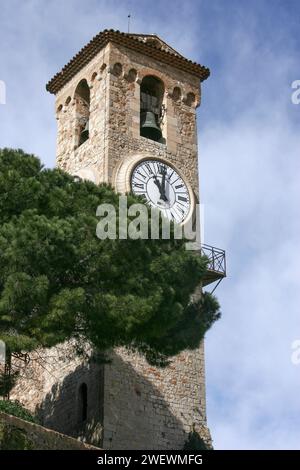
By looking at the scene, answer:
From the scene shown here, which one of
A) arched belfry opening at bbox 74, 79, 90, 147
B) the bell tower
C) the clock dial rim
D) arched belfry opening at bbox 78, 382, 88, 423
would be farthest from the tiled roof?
arched belfry opening at bbox 78, 382, 88, 423

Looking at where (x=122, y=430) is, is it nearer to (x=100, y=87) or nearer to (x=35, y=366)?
(x=35, y=366)

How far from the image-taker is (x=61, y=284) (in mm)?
16062

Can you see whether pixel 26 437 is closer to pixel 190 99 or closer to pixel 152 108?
pixel 152 108

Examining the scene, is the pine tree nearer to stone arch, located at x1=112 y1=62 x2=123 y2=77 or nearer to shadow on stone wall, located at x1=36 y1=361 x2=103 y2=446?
shadow on stone wall, located at x1=36 y1=361 x2=103 y2=446

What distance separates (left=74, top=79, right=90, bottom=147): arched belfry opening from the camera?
960 inches

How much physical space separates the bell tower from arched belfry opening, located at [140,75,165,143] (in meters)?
0.03

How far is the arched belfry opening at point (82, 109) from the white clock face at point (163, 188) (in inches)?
106

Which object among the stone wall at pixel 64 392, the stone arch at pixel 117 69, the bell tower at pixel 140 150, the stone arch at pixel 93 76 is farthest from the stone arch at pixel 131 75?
the stone wall at pixel 64 392

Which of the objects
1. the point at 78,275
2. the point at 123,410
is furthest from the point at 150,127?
the point at 78,275

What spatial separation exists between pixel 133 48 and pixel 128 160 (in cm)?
360

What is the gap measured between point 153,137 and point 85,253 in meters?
8.42

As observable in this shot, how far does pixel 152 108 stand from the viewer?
24.6m
